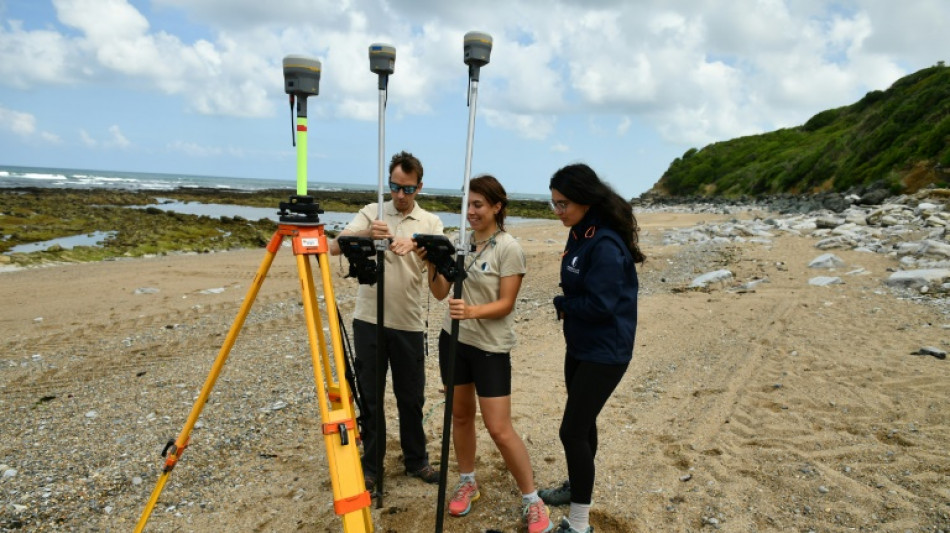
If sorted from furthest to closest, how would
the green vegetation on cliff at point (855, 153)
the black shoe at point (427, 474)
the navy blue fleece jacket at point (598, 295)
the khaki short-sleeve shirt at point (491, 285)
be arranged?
1. the green vegetation on cliff at point (855, 153)
2. the black shoe at point (427, 474)
3. the khaki short-sleeve shirt at point (491, 285)
4. the navy blue fleece jacket at point (598, 295)

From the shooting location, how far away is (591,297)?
306cm

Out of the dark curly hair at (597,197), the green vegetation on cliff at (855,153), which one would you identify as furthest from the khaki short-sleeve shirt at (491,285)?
the green vegetation on cliff at (855,153)

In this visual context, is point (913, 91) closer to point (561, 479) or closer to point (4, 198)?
point (561, 479)

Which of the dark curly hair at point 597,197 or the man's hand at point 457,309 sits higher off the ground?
the dark curly hair at point 597,197

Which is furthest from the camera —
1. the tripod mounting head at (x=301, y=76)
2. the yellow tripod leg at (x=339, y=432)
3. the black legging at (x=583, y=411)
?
the black legging at (x=583, y=411)

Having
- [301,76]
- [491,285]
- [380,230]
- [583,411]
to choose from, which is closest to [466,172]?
[380,230]

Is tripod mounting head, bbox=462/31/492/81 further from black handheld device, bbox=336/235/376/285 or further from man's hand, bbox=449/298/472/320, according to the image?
man's hand, bbox=449/298/472/320

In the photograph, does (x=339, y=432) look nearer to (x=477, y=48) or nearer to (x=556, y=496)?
(x=556, y=496)

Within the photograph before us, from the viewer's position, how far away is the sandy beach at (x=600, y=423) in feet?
12.5

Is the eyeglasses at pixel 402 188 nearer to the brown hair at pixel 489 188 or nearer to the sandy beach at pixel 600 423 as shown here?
the brown hair at pixel 489 188

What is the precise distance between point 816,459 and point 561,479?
5.81 feet

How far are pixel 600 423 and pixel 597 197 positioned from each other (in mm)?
2648

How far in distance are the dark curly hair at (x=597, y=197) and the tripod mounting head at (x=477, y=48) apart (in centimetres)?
70

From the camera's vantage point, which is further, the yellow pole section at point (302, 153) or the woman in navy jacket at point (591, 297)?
the woman in navy jacket at point (591, 297)
